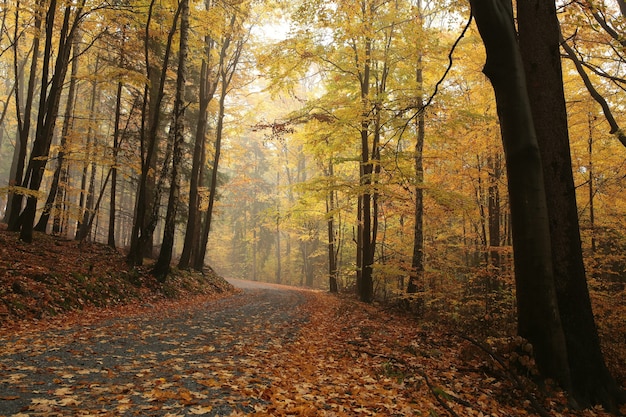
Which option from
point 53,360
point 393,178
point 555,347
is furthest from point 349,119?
point 53,360

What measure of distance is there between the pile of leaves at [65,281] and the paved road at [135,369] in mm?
1502

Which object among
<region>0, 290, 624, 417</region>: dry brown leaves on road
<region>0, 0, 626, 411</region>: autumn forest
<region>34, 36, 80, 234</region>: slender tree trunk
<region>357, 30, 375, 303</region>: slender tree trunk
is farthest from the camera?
<region>357, 30, 375, 303</region>: slender tree trunk

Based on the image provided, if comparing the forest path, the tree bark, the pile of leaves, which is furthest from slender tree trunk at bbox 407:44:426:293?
the pile of leaves

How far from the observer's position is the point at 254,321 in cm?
885

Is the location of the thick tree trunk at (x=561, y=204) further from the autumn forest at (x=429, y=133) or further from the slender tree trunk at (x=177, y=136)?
the slender tree trunk at (x=177, y=136)

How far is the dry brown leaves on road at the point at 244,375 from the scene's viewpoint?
3.39m

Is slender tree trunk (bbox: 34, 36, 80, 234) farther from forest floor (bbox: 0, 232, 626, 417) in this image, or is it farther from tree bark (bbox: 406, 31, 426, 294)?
tree bark (bbox: 406, 31, 426, 294)

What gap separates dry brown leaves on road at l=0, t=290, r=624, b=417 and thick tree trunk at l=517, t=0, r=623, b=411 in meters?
0.52

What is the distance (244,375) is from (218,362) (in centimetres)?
68

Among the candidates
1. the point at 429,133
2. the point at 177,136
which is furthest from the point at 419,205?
the point at 177,136

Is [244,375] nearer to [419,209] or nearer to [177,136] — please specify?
[419,209]

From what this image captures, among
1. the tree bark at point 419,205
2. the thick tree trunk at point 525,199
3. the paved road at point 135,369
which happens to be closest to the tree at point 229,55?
the tree bark at point 419,205

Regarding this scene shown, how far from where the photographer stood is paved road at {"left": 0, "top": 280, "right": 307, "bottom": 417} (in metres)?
3.22

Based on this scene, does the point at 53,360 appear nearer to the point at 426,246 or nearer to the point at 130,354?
the point at 130,354
